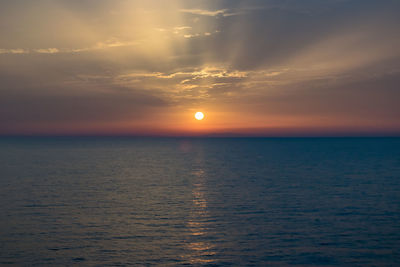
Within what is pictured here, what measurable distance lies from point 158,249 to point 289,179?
191ft

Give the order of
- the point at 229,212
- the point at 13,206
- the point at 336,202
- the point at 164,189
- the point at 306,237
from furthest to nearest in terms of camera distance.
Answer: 1. the point at 164,189
2. the point at 336,202
3. the point at 13,206
4. the point at 229,212
5. the point at 306,237

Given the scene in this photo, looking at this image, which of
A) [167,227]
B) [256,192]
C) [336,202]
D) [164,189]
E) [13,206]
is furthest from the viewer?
[164,189]

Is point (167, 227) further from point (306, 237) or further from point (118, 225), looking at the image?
point (306, 237)

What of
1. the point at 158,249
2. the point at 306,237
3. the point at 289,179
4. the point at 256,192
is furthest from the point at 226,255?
the point at 289,179

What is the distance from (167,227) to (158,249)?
7376 mm

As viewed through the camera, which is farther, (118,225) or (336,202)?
(336,202)

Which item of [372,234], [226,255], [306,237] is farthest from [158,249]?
[372,234]

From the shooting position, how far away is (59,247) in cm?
3052

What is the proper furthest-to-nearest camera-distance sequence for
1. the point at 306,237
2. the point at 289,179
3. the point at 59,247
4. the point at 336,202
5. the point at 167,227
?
the point at 289,179
the point at 336,202
the point at 167,227
the point at 306,237
the point at 59,247

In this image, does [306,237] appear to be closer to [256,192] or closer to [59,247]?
[59,247]

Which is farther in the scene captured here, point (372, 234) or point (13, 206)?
point (13, 206)

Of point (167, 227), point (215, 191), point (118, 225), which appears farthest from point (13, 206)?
point (215, 191)

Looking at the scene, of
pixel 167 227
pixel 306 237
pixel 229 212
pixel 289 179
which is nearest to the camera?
pixel 306 237

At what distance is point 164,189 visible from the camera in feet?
220
